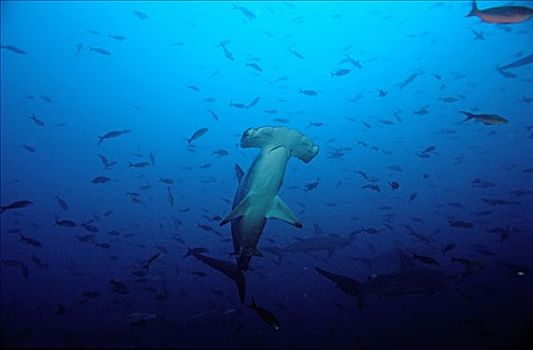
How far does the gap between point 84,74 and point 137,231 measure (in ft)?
41.2

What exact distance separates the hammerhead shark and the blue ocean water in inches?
2.0

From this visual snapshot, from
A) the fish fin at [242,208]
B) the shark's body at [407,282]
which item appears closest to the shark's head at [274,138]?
the fish fin at [242,208]

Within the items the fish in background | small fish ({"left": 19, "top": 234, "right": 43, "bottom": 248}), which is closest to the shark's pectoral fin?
the fish in background

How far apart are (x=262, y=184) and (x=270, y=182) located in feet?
0.43

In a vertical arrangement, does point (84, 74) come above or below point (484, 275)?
→ above

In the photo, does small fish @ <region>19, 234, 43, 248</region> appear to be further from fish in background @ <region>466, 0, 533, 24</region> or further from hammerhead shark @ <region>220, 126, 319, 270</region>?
fish in background @ <region>466, 0, 533, 24</region>

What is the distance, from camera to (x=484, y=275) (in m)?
15.4

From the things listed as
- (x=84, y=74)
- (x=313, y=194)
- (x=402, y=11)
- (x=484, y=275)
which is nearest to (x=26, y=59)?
(x=84, y=74)

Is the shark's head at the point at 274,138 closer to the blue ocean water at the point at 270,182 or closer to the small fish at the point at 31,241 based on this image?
the blue ocean water at the point at 270,182

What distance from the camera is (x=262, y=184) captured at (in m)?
5.06

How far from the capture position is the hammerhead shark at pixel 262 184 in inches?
197

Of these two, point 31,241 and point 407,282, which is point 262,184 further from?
point 31,241

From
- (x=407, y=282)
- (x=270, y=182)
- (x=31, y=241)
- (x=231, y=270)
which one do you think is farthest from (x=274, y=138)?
(x=31, y=241)

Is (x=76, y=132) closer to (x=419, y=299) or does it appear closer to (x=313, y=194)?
(x=313, y=194)
